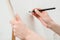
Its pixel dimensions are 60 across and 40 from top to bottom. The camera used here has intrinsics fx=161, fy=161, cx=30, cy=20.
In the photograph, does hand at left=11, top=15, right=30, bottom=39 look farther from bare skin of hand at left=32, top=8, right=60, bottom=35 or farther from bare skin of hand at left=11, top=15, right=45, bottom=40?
bare skin of hand at left=32, top=8, right=60, bottom=35

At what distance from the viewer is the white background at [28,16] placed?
87cm

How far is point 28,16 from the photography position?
931mm

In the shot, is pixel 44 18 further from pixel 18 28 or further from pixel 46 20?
pixel 18 28

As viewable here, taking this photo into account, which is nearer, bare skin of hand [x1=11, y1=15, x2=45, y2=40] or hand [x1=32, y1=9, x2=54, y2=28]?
bare skin of hand [x1=11, y1=15, x2=45, y2=40]

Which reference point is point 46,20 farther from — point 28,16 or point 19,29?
point 19,29

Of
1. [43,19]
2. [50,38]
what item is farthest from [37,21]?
[50,38]

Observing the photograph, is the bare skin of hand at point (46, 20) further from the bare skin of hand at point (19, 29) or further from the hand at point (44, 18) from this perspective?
the bare skin of hand at point (19, 29)

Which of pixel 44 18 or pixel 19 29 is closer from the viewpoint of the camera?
pixel 19 29

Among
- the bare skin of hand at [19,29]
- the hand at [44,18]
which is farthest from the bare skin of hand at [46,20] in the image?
the bare skin of hand at [19,29]

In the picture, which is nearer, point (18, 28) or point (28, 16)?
point (18, 28)

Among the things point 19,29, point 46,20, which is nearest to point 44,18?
point 46,20

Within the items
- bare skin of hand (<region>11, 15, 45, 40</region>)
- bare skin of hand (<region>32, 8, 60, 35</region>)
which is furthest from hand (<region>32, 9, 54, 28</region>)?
bare skin of hand (<region>11, 15, 45, 40</region>)

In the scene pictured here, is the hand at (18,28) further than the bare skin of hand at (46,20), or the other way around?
the bare skin of hand at (46,20)

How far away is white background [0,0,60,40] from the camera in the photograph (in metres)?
0.87
